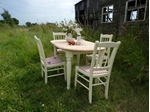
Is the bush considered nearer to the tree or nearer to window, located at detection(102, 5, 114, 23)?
window, located at detection(102, 5, 114, 23)

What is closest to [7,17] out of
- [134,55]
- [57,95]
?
[57,95]

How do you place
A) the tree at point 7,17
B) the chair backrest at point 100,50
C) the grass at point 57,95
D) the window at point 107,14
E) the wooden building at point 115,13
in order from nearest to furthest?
1. the chair backrest at point 100,50
2. the grass at point 57,95
3. the wooden building at point 115,13
4. the tree at point 7,17
5. the window at point 107,14

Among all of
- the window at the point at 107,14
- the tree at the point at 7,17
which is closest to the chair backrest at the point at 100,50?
the tree at the point at 7,17

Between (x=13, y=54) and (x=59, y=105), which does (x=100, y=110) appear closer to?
(x=59, y=105)

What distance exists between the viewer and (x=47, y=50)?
346cm

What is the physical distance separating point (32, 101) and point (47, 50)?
2.04 metres

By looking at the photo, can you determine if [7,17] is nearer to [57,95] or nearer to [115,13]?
[57,95]

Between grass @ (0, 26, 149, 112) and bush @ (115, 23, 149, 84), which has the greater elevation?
bush @ (115, 23, 149, 84)

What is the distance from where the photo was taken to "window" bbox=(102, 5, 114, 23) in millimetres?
6309

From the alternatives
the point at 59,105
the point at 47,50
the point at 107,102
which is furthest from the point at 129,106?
the point at 47,50

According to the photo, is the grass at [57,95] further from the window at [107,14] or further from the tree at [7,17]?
the window at [107,14]

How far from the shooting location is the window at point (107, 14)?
631cm

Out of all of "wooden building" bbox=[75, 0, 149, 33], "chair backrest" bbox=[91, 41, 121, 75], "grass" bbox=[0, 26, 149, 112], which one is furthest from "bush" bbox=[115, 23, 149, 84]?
"wooden building" bbox=[75, 0, 149, 33]

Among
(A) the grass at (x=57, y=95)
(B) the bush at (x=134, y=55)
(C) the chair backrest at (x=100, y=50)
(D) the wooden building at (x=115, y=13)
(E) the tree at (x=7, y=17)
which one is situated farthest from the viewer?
(E) the tree at (x=7, y=17)
